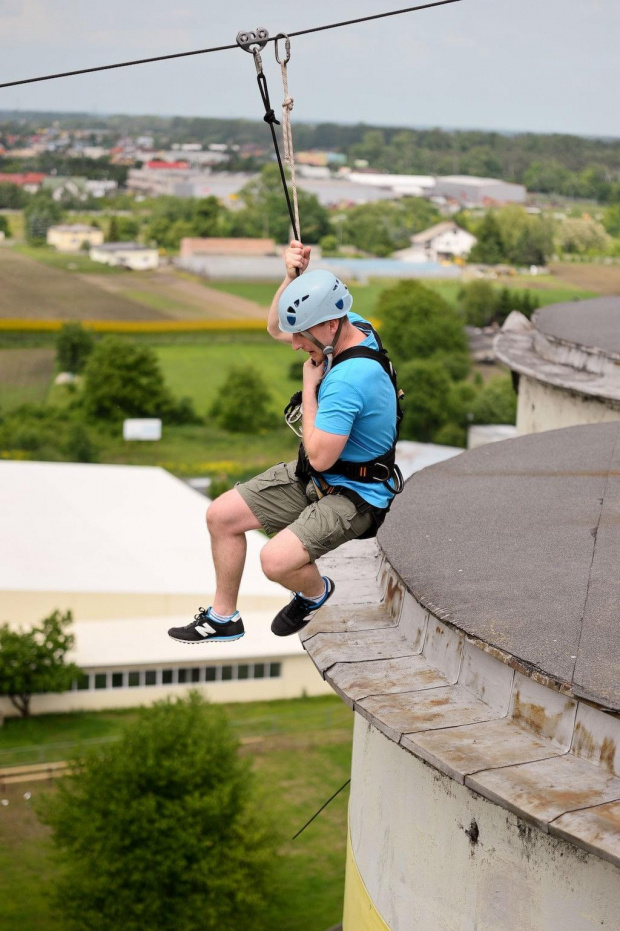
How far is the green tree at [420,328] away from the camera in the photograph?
98750 millimetres

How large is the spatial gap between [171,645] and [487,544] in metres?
31.3

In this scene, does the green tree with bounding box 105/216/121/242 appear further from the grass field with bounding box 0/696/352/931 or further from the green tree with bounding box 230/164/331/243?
the grass field with bounding box 0/696/352/931

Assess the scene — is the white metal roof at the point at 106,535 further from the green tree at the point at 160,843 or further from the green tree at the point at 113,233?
the green tree at the point at 113,233

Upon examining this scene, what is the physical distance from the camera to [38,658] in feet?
121

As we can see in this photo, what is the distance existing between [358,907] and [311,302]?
4.23 m

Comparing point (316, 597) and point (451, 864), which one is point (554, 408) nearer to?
point (316, 597)

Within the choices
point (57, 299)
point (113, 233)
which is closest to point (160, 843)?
point (57, 299)

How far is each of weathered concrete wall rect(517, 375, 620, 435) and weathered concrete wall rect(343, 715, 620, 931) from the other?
30.4 ft

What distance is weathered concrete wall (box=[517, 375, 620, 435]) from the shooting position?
16.6 meters

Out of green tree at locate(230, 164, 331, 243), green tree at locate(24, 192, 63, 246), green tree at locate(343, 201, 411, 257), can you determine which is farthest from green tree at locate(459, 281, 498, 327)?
green tree at locate(24, 192, 63, 246)

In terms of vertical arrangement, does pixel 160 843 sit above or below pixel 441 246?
below

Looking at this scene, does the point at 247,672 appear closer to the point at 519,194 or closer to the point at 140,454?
the point at 140,454

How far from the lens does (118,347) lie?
91.4m

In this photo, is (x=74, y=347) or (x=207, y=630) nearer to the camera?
(x=207, y=630)
